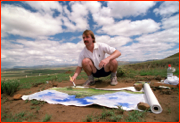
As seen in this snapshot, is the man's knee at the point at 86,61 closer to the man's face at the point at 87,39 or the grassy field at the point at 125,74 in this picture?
the man's face at the point at 87,39

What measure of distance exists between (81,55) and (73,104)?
1657mm

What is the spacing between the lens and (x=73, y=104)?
5.99ft

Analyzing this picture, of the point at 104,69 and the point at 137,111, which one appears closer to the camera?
the point at 137,111

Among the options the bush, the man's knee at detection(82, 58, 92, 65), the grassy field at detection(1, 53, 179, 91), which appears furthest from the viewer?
the grassy field at detection(1, 53, 179, 91)

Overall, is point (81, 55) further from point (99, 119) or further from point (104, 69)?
point (99, 119)

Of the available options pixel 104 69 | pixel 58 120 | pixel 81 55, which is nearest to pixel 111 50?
pixel 104 69

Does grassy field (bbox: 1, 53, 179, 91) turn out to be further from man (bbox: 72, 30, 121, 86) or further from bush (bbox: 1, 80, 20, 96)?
man (bbox: 72, 30, 121, 86)

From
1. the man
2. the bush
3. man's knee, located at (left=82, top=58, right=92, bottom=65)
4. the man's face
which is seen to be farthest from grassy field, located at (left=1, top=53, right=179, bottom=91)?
the man's face

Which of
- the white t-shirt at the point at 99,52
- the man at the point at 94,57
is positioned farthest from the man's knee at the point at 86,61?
the white t-shirt at the point at 99,52

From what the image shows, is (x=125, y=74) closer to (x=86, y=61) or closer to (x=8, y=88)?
(x=86, y=61)

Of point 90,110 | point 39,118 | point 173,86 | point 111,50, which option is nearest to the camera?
point 39,118

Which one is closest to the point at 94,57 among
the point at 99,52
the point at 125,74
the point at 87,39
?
the point at 99,52

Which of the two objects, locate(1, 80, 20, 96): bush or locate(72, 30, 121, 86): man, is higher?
locate(72, 30, 121, 86): man

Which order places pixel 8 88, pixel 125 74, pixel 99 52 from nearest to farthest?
pixel 8 88 → pixel 99 52 → pixel 125 74
